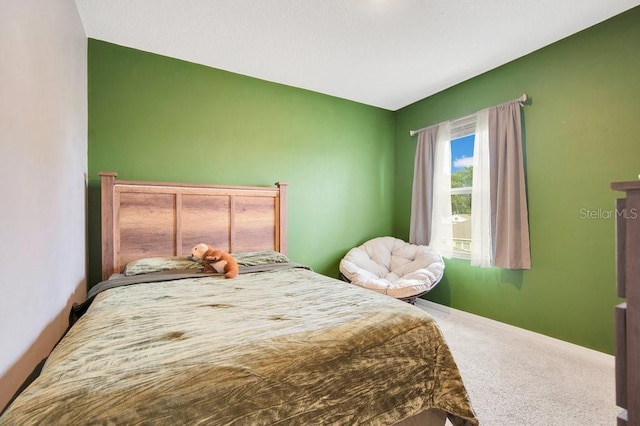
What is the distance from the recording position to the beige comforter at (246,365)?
787 millimetres

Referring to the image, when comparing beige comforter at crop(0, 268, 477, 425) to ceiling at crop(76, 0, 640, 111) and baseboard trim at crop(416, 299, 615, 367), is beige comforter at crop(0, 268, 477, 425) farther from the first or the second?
ceiling at crop(76, 0, 640, 111)

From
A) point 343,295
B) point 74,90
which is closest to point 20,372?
point 343,295

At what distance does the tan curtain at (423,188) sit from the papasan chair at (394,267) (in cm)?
19

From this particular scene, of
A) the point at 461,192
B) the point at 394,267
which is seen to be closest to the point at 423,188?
the point at 461,192

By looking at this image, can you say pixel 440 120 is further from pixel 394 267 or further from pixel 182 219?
pixel 182 219

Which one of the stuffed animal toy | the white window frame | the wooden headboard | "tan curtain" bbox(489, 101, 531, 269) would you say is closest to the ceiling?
"tan curtain" bbox(489, 101, 531, 269)

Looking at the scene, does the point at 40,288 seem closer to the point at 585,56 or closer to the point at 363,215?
the point at 363,215

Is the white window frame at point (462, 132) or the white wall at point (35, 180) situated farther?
the white window frame at point (462, 132)

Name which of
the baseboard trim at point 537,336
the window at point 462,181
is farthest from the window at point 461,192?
the baseboard trim at point 537,336

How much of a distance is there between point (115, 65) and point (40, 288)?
6.95ft

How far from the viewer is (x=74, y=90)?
1.98m

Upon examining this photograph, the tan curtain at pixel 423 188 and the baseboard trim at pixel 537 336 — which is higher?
the tan curtain at pixel 423 188

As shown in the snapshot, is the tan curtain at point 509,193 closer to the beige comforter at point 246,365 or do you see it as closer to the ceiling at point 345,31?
the ceiling at point 345,31

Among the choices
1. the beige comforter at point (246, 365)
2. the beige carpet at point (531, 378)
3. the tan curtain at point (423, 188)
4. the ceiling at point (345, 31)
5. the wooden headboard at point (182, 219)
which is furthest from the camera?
the tan curtain at point (423, 188)
